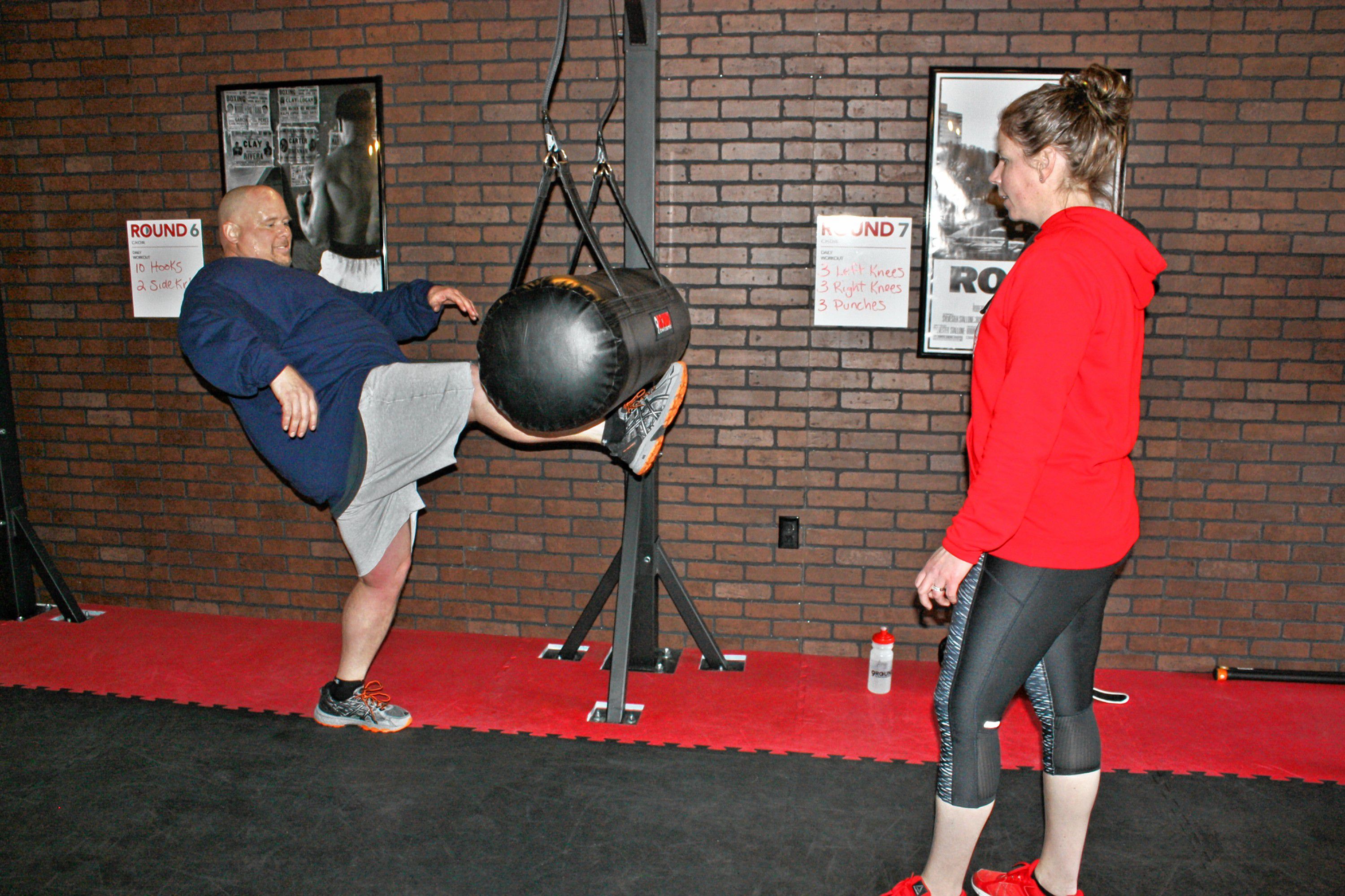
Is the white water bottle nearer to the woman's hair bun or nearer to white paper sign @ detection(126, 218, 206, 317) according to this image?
the woman's hair bun

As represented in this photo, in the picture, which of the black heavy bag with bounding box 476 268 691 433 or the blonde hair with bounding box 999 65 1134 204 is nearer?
the blonde hair with bounding box 999 65 1134 204

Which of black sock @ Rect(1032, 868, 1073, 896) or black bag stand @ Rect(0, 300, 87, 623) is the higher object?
black bag stand @ Rect(0, 300, 87, 623)

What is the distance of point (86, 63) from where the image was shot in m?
3.78

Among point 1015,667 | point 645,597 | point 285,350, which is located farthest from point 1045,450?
point 285,350

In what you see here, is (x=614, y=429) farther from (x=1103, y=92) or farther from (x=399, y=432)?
(x=1103, y=92)

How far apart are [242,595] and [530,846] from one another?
232 cm

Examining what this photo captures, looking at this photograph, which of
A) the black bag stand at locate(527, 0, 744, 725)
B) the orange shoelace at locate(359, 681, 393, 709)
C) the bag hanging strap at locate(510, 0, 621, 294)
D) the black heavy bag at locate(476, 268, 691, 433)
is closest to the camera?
the black heavy bag at locate(476, 268, 691, 433)

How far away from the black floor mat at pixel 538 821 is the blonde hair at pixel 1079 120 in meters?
1.70

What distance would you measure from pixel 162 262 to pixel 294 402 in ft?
5.85

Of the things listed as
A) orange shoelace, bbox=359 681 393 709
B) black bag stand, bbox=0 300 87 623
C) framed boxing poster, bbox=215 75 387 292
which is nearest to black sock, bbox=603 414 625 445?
orange shoelace, bbox=359 681 393 709

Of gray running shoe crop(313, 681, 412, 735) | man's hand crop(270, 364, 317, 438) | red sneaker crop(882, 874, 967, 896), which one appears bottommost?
gray running shoe crop(313, 681, 412, 735)

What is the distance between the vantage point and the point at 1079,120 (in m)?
1.66

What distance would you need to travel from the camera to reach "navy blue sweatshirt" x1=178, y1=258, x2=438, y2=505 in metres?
2.64

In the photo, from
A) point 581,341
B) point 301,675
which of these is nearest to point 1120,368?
point 581,341
